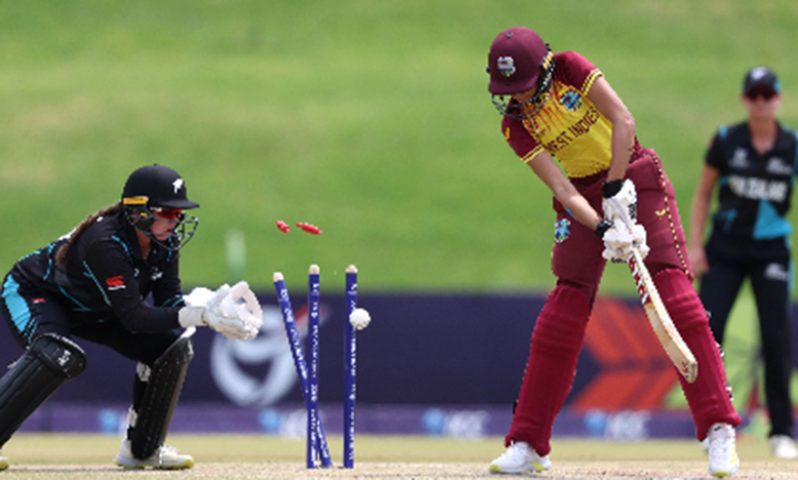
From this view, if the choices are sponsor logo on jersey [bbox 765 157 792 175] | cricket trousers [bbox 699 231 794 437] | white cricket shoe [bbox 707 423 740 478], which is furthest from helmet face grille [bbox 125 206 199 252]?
sponsor logo on jersey [bbox 765 157 792 175]

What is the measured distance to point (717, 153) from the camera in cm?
851

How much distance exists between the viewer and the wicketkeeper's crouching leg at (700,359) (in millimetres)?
5797

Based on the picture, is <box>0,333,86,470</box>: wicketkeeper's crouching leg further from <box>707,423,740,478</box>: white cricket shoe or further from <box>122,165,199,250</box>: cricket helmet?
<box>707,423,740,478</box>: white cricket shoe

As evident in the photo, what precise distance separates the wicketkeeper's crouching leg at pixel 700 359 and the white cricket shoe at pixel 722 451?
26mm

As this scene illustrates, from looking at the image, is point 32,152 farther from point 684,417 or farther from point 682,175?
point 684,417

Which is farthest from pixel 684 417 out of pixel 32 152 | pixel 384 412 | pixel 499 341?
pixel 32 152

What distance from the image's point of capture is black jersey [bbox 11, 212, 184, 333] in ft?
20.3

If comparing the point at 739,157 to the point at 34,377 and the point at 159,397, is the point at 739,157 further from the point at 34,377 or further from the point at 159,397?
the point at 34,377

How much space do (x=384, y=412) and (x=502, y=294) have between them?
125 cm

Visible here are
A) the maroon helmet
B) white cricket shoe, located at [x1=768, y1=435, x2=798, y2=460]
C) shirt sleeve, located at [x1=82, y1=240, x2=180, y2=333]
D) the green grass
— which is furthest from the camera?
the green grass

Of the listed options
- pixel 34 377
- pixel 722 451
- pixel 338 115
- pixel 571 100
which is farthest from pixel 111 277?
pixel 338 115

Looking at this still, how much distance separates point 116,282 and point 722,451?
2447 mm

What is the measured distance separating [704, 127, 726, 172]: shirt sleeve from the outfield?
1572mm

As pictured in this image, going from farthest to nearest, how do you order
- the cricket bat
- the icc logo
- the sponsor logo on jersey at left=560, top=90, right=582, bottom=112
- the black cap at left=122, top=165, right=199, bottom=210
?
the icc logo → the black cap at left=122, top=165, right=199, bottom=210 → the sponsor logo on jersey at left=560, top=90, right=582, bottom=112 → the cricket bat
